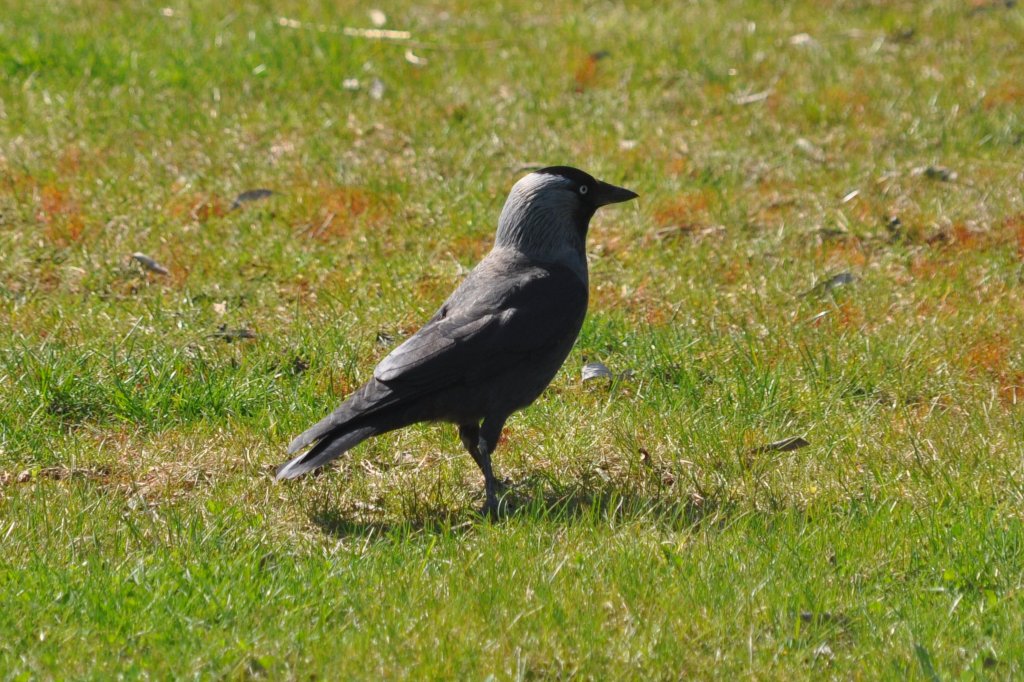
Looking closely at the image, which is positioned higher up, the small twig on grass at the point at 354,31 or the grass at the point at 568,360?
the grass at the point at 568,360

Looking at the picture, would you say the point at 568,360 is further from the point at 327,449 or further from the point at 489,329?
the point at 327,449

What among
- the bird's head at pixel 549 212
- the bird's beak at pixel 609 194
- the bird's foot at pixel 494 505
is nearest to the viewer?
the bird's foot at pixel 494 505

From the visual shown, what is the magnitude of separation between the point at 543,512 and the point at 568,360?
1.41 metres

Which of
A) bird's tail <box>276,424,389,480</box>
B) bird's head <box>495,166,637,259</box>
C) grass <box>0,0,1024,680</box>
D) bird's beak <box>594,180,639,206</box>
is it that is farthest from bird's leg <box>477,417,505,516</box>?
bird's beak <box>594,180,639,206</box>

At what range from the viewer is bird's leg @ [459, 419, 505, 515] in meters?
4.93

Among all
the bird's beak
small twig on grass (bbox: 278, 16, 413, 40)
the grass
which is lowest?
small twig on grass (bbox: 278, 16, 413, 40)

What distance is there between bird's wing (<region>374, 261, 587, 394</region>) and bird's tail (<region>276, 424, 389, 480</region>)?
0.21 m

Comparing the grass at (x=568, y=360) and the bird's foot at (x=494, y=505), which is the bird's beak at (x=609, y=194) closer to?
the grass at (x=568, y=360)

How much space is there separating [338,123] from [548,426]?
378 cm

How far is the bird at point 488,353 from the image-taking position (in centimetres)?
485

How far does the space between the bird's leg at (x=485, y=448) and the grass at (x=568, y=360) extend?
102 mm

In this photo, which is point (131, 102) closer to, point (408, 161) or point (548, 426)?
point (408, 161)

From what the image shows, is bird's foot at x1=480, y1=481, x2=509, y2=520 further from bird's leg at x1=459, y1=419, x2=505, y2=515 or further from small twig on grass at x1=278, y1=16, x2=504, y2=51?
small twig on grass at x1=278, y1=16, x2=504, y2=51

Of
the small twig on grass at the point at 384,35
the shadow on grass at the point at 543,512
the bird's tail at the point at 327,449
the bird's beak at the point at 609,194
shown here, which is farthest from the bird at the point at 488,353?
the small twig on grass at the point at 384,35
